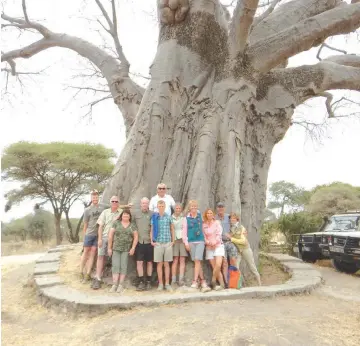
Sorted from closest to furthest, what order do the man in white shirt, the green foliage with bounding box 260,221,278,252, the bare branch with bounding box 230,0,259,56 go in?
1. the man in white shirt
2. the bare branch with bounding box 230,0,259,56
3. the green foliage with bounding box 260,221,278,252

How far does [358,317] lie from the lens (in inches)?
174

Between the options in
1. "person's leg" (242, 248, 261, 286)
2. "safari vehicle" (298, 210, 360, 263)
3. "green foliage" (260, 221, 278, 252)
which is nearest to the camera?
"person's leg" (242, 248, 261, 286)

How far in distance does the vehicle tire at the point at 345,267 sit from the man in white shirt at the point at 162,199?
487 cm

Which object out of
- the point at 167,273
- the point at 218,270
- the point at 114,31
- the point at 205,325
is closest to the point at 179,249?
the point at 167,273

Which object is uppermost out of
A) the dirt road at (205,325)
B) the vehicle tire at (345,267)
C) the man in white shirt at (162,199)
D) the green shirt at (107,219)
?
the man in white shirt at (162,199)

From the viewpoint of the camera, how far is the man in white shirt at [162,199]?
5672 mm

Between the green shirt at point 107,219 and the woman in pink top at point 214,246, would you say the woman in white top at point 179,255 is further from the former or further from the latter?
the green shirt at point 107,219

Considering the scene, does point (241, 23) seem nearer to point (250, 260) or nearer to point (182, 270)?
point (250, 260)

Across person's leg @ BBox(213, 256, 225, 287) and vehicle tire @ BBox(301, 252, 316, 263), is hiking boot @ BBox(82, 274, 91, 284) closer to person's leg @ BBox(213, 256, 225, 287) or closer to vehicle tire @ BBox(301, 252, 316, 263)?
person's leg @ BBox(213, 256, 225, 287)

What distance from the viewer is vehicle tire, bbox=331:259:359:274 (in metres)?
8.44

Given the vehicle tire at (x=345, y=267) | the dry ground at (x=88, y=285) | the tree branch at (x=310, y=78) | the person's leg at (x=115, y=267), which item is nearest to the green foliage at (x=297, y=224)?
the vehicle tire at (x=345, y=267)

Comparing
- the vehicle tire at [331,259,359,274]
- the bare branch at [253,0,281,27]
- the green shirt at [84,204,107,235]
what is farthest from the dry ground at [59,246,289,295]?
the bare branch at [253,0,281,27]

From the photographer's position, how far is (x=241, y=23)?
252 inches

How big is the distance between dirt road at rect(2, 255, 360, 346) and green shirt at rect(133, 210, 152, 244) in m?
1.21
